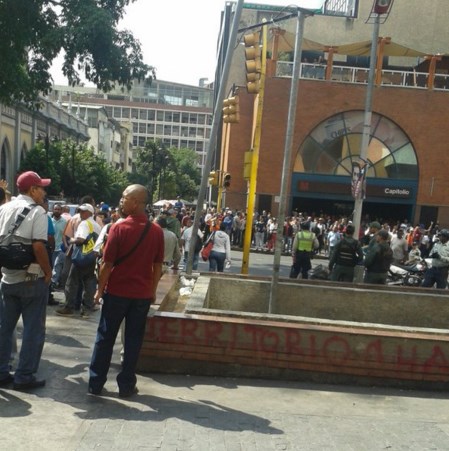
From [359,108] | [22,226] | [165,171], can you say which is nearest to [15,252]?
[22,226]

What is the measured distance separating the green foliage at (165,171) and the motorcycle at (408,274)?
4708cm

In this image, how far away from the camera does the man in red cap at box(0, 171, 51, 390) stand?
14.9 ft

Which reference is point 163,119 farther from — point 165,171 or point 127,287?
point 127,287

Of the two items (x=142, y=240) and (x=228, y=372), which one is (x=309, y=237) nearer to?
(x=228, y=372)

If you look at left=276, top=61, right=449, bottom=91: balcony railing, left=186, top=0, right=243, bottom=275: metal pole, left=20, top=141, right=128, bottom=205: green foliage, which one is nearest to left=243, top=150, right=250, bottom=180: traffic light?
left=186, top=0, right=243, bottom=275: metal pole

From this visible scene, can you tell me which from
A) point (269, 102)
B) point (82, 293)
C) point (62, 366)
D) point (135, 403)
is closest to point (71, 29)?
point (82, 293)

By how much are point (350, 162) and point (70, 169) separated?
20827 millimetres

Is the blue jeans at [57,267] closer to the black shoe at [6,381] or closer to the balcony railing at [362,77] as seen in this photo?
the black shoe at [6,381]

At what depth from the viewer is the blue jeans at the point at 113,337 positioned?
4.58 m

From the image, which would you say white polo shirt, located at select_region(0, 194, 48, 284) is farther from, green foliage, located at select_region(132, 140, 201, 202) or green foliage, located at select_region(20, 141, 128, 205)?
green foliage, located at select_region(132, 140, 201, 202)

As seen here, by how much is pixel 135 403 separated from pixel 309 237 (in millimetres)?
7590

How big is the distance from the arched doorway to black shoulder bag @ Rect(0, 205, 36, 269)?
27.8 meters

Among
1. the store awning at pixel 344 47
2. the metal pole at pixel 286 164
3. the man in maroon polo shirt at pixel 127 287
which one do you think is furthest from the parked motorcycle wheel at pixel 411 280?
the store awning at pixel 344 47

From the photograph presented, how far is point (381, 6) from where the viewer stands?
1318cm
